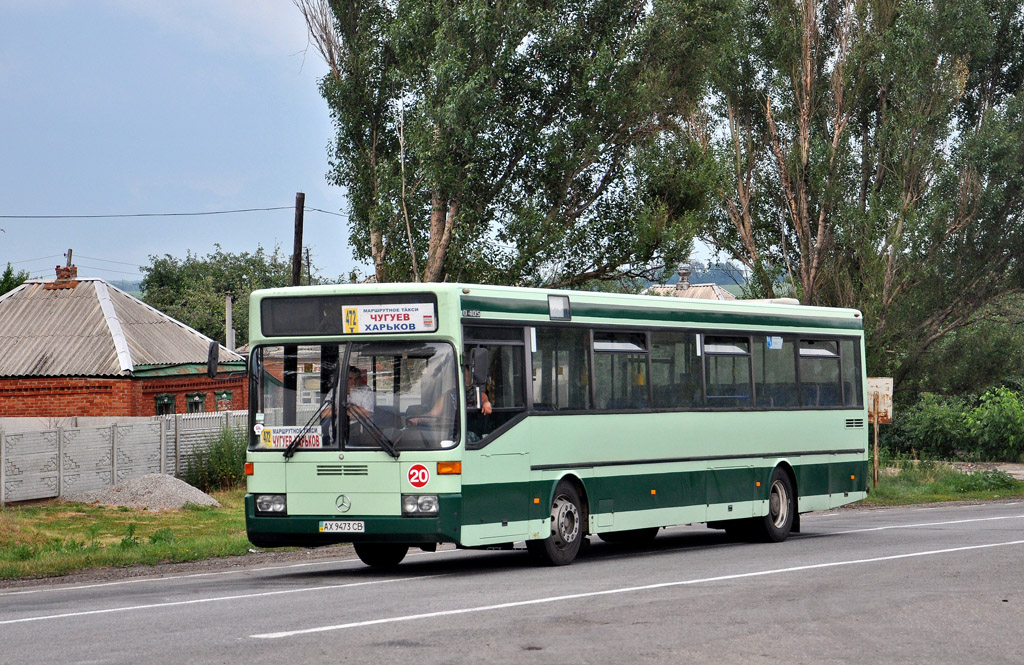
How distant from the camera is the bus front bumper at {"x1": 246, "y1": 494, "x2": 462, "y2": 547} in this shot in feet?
45.4

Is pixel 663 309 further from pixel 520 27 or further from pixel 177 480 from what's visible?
pixel 520 27

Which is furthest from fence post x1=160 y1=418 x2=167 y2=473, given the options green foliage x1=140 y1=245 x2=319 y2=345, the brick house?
green foliage x1=140 y1=245 x2=319 y2=345

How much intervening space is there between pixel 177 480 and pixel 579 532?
53.4 feet

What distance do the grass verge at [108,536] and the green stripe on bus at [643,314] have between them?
649 centimetres

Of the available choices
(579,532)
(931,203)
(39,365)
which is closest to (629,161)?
(931,203)

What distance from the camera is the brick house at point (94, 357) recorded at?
39.5m

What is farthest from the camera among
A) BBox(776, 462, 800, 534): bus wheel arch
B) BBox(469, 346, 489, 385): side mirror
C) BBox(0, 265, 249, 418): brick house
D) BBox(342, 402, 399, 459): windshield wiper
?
BBox(0, 265, 249, 418): brick house

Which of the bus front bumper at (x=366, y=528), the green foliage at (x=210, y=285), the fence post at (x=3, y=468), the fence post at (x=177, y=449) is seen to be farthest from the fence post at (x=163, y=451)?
the green foliage at (x=210, y=285)

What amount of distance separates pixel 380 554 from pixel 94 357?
1035 inches

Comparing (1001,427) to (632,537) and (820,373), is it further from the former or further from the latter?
(632,537)

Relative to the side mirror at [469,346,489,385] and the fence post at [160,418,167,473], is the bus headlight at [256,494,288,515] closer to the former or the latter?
the side mirror at [469,346,489,385]

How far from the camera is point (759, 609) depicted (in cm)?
1089

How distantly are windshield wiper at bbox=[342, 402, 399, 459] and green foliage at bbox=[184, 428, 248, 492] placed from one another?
19.1 meters

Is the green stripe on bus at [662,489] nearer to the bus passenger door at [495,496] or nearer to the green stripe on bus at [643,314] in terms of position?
the bus passenger door at [495,496]
